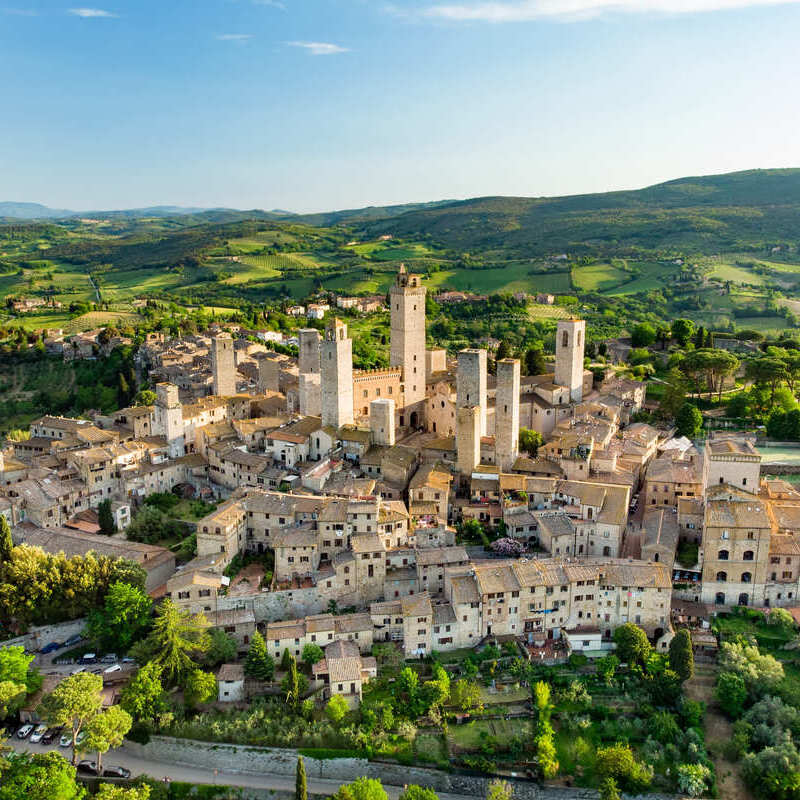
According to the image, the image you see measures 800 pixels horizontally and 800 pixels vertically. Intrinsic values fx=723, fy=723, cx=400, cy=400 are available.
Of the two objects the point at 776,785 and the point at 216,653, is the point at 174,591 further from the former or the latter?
the point at 776,785

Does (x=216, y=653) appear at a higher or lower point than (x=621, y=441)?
lower

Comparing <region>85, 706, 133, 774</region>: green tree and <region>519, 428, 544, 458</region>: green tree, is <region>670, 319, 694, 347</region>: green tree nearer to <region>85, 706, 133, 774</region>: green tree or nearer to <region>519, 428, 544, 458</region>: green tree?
<region>519, 428, 544, 458</region>: green tree

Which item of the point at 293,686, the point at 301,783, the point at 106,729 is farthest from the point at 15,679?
the point at 301,783

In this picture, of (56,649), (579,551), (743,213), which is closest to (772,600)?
(579,551)

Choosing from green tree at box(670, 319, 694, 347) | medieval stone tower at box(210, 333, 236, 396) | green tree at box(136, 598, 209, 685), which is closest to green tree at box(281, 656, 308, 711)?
green tree at box(136, 598, 209, 685)

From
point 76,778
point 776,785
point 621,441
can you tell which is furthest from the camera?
point 621,441

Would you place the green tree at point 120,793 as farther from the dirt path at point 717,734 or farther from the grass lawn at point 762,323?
the grass lawn at point 762,323

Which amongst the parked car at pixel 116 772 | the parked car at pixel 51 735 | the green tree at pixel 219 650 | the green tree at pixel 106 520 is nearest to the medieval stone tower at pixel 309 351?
the green tree at pixel 106 520
